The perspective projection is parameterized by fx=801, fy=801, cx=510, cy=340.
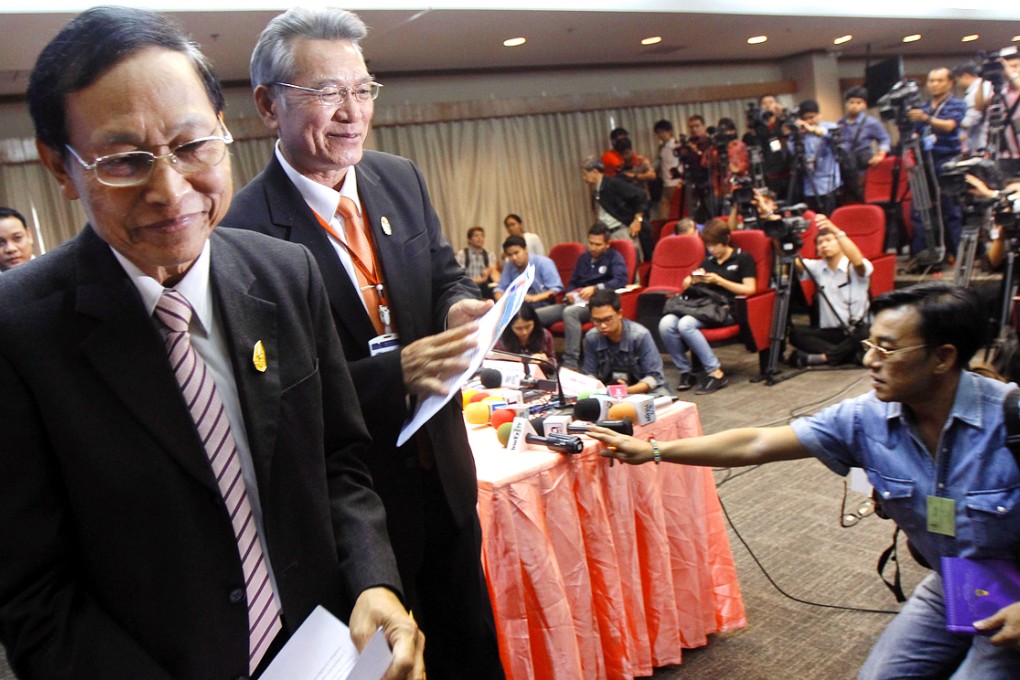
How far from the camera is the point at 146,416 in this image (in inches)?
31.8

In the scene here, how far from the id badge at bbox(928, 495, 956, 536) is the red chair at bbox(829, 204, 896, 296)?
4817mm

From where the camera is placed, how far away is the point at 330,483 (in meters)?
1.02

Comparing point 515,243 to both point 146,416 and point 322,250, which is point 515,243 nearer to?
point 322,250

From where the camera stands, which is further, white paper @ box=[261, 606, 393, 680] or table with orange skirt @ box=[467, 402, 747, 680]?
table with orange skirt @ box=[467, 402, 747, 680]

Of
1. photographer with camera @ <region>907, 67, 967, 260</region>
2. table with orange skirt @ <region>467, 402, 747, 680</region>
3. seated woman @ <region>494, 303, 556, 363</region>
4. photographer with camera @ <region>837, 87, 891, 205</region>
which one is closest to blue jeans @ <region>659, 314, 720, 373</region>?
seated woman @ <region>494, 303, 556, 363</region>

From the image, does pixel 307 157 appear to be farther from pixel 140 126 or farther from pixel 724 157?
pixel 724 157

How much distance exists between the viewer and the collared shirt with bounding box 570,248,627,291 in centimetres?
727

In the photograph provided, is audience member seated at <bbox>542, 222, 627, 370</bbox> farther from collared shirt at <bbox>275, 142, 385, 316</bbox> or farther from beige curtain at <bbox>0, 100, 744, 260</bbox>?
collared shirt at <bbox>275, 142, 385, 316</bbox>

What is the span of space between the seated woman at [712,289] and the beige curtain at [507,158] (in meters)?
4.25

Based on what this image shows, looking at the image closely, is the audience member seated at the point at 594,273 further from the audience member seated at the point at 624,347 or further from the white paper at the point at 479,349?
the white paper at the point at 479,349

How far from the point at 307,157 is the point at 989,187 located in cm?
567

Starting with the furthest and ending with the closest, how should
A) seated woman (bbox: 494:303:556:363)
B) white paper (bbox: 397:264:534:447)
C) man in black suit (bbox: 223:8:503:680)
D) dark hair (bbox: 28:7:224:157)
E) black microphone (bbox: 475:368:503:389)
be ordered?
seated woman (bbox: 494:303:556:363) < black microphone (bbox: 475:368:503:389) < man in black suit (bbox: 223:8:503:680) < white paper (bbox: 397:264:534:447) < dark hair (bbox: 28:7:224:157)

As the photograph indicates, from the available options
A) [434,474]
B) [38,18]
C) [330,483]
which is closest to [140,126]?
[330,483]

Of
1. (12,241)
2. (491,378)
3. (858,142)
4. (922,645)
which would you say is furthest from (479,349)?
(858,142)
